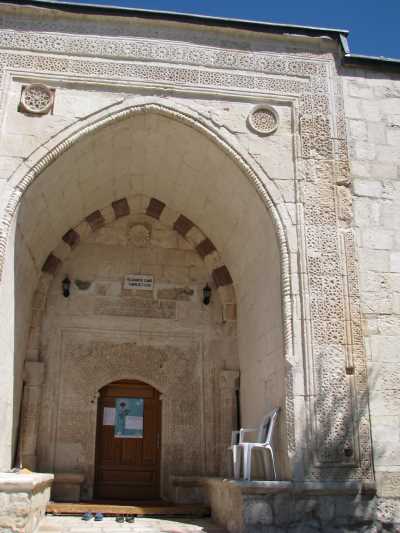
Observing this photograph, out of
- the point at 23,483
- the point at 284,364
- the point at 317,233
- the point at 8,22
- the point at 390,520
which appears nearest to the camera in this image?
the point at 23,483

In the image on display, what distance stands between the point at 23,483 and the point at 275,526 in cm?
193

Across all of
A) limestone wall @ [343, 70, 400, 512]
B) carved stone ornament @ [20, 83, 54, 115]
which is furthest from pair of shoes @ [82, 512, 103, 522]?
carved stone ornament @ [20, 83, 54, 115]

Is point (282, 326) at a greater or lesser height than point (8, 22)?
lesser

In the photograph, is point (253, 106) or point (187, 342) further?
point (187, 342)

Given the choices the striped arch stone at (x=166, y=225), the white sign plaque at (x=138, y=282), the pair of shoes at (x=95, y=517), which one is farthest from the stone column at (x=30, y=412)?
the white sign plaque at (x=138, y=282)

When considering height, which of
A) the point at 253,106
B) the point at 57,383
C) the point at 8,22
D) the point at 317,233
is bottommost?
the point at 57,383

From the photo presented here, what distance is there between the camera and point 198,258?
766 cm

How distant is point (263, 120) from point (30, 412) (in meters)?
3.88

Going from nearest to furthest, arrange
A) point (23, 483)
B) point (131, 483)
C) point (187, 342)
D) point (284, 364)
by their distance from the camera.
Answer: point (23, 483) → point (284, 364) → point (131, 483) → point (187, 342)

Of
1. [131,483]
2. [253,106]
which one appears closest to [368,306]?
[253,106]

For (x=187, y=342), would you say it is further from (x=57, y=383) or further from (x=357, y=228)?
(x=357, y=228)

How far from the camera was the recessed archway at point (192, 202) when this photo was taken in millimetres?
5773

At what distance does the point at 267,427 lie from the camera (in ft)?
18.2

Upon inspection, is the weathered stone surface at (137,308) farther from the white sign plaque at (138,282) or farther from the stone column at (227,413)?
the stone column at (227,413)
